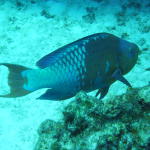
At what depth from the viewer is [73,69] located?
8.94ft

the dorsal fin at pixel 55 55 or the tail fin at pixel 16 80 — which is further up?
the dorsal fin at pixel 55 55

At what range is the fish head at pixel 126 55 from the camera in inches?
118

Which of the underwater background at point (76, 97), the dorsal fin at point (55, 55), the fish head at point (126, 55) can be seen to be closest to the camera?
the underwater background at point (76, 97)

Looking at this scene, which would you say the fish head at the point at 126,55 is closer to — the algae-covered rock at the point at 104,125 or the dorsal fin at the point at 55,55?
the algae-covered rock at the point at 104,125

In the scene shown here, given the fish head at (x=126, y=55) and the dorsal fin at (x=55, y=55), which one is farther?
the fish head at (x=126, y=55)

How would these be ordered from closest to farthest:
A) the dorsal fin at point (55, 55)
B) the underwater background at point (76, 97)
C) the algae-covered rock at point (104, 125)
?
the algae-covered rock at point (104, 125) < the underwater background at point (76, 97) < the dorsal fin at point (55, 55)

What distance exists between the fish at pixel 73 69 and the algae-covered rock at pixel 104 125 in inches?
8.8

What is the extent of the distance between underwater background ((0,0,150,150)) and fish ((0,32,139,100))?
215 millimetres

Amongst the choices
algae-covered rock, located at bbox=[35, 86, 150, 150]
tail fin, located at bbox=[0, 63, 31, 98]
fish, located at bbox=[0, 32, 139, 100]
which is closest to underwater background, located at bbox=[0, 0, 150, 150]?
algae-covered rock, located at bbox=[35, 86, 150, 150]

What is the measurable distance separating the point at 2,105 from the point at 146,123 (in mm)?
3123

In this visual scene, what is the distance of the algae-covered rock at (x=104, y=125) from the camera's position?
2352 millimetres

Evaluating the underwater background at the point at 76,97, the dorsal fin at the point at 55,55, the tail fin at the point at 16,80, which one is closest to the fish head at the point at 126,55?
the underwater background at the point at 76,97

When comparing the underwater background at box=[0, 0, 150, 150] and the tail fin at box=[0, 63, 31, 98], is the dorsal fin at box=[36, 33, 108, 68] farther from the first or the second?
the underwater background at box=[0, 0, 150, 150]

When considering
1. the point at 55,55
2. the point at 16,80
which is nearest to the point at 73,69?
the point at 55,55
